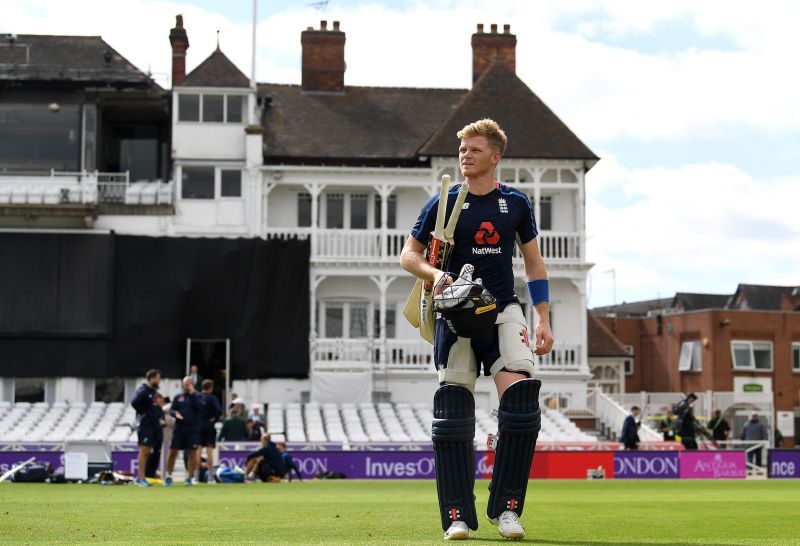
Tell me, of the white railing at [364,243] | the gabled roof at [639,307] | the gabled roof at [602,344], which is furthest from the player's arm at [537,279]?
the gabled roof at [639,307]

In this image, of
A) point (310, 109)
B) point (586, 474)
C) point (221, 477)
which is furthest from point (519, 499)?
point (310, 109)

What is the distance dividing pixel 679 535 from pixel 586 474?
75.5ft

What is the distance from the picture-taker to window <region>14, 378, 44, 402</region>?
4162 centimetres

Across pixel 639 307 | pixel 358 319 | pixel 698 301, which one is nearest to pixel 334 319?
pixel 358 319

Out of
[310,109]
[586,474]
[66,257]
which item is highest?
[310,109]

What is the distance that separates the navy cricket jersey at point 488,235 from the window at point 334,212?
3696 centimetres

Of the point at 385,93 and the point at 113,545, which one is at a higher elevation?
the point at 385,93

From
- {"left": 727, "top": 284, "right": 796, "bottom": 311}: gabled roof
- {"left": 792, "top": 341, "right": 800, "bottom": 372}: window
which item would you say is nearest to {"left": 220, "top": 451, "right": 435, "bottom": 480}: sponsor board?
{"left": 792, "top": 341, "right": 800, "bottom": 372}: window

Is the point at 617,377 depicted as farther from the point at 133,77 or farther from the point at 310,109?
the point at 133,77

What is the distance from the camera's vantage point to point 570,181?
45312 mm

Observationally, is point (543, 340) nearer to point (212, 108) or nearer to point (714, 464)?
point (714, 464)

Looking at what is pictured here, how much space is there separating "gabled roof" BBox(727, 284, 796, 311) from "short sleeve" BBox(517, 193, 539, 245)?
73.1 metres

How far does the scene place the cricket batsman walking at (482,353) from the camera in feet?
26.4

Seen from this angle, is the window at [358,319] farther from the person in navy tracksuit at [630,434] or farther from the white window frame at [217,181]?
the person in navy tracksuit at [630,434]
